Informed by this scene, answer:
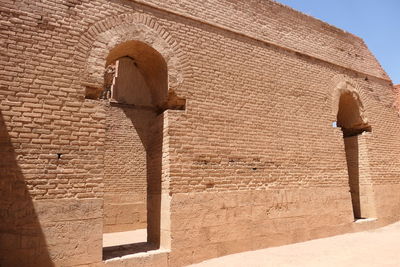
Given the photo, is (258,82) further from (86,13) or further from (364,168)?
(364,168)

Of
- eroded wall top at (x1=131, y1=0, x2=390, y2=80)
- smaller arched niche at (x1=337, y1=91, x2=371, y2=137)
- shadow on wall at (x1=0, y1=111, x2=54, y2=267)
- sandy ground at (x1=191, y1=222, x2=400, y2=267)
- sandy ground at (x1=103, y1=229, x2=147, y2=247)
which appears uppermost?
eroded wall top at (x1=131, y1=0, x2=390, y2=80)

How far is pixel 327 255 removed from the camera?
5.56 meters

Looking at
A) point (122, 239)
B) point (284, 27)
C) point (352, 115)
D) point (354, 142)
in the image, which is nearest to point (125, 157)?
point (122, 239)

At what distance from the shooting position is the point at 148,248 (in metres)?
5.41

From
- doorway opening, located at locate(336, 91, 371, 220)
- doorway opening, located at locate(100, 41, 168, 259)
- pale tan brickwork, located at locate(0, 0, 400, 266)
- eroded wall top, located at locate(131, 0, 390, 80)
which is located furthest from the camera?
doorway opening, located at locate(100, 41, 168, 259)

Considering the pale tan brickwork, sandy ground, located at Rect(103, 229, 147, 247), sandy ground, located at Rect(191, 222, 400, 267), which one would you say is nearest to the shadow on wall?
the pale tan brickwork

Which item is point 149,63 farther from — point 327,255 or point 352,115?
point 352,115

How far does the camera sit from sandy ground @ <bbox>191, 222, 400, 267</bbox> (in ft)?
16.5

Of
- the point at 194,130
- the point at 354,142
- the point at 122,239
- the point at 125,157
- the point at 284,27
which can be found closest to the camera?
the point at 194,130

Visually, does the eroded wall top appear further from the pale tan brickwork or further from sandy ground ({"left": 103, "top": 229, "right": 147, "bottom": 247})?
sandy ground ({"left": 103, "top": 229, "right": 147, "bottom": 247})

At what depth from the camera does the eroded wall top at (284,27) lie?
6453mm

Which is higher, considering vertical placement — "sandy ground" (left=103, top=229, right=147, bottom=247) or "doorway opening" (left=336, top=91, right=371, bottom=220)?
"doorway opening" (left=336, top=91, right=371, bottom=220)

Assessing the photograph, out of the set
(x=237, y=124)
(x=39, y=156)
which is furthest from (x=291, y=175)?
(x=39, y=156)

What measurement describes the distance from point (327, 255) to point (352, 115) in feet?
17.7
